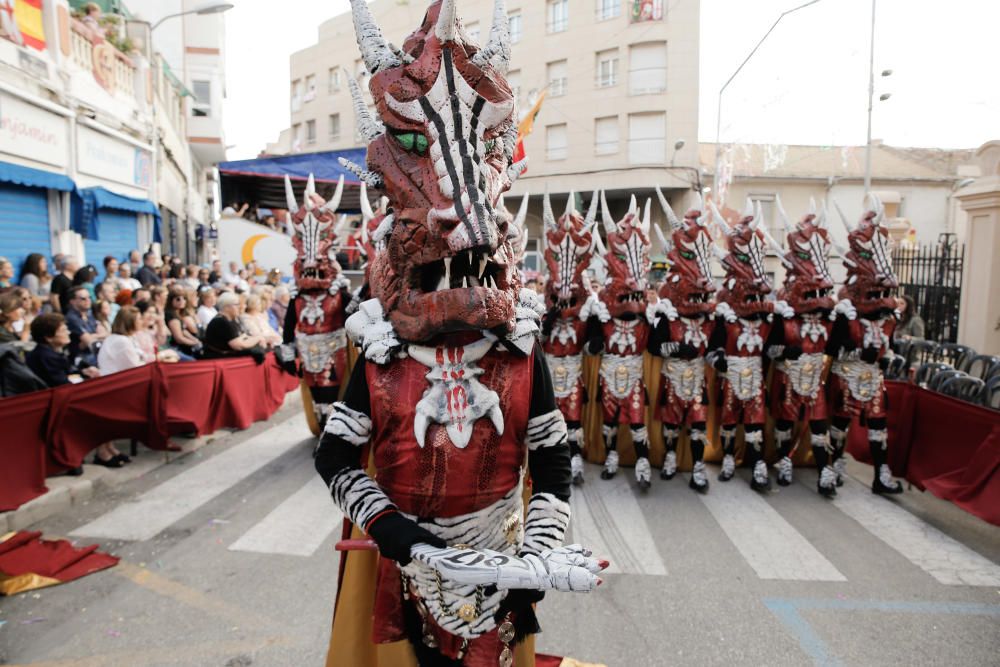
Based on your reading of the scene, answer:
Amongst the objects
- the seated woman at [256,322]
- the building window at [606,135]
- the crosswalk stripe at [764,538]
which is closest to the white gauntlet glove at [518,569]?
the crosswalk stripe at [764,538]

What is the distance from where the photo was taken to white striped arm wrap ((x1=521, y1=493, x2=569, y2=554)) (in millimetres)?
2174

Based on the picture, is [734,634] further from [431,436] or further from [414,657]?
[431,436]

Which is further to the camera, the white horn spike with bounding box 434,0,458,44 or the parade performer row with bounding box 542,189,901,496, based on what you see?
the parade performer row with bounding box 542,189,901,496

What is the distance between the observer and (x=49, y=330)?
586cm

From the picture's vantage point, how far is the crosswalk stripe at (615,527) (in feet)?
16.0

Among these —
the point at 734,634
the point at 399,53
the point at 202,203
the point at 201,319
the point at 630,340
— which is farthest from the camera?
the point at 202,203

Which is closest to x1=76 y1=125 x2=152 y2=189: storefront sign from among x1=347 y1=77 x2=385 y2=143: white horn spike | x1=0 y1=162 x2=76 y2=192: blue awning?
x1=0 y1=162 x2=76 y2=192: blue awning

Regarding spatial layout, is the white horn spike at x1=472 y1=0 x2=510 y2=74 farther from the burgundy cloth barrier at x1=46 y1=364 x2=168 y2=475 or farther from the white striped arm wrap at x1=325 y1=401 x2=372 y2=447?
the burgundy cloth barrier at x1=46 y1=364 x2=168 y2=475

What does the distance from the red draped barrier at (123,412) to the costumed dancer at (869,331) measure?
7111 millimetres

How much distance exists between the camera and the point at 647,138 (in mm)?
23859

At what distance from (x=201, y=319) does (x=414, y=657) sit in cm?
862

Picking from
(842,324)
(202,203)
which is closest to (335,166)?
(842,324)

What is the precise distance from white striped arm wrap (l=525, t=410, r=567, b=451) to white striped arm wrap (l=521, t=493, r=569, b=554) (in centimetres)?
19

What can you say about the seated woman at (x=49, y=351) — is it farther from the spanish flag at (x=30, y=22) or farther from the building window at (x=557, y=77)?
the building window at (x=557, y=77)
